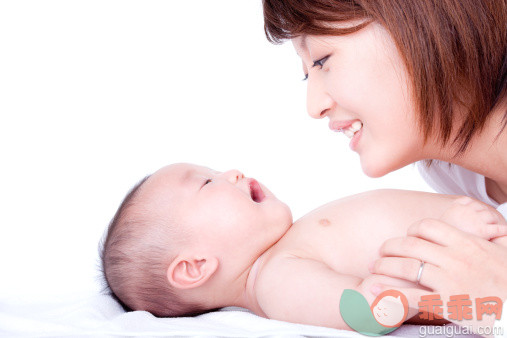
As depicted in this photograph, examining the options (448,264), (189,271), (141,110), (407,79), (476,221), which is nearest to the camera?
(448,264)

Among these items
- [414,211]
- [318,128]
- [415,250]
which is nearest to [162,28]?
[318,128]

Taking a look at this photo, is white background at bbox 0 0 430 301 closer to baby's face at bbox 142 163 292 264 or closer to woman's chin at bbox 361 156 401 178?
baby's face at bbox 142 163 292 264

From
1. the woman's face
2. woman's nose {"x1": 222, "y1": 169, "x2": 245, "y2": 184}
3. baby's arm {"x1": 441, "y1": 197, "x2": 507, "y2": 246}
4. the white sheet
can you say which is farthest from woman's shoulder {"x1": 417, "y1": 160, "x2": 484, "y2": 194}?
the white sheet

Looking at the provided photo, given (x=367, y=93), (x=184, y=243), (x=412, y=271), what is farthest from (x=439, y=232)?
(x=184, y=243)

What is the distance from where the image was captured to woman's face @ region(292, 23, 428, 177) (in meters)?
1.60

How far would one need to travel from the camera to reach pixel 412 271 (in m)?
1.35

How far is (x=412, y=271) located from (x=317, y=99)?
0.60 meters

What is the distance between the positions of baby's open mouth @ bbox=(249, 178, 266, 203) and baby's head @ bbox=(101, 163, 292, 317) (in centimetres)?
9

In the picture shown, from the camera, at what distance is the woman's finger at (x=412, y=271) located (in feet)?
4.35

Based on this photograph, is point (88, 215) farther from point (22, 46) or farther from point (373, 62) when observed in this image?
point (373, 62)

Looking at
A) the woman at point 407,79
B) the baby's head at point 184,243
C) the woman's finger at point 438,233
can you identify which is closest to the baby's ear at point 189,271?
the baby's head at point 184,243

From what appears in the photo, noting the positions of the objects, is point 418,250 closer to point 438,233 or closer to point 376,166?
point 438,233

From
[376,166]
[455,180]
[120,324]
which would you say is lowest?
[120,324]

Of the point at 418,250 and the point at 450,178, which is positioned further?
the point at 450,178
